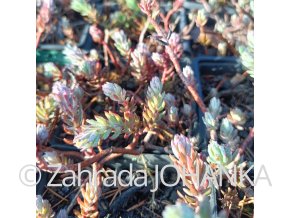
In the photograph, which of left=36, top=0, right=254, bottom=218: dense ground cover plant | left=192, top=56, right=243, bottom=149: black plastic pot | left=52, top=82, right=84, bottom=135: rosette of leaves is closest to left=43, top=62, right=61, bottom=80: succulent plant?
left=36, top=0, right=254, bottom=218: dense ground cover plant

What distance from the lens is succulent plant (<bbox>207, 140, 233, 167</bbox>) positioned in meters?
0.84

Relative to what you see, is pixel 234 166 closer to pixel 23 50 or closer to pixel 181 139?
pixel 181 139

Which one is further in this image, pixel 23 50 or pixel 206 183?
pixel 23 50

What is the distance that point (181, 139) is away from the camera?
0.78 meters

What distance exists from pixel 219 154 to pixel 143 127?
0.25m

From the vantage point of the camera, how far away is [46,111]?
1.06m

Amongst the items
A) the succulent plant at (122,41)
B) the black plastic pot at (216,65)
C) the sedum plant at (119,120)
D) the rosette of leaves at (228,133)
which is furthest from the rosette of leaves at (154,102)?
the black plastic pot at (216,65)

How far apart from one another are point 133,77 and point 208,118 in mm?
377

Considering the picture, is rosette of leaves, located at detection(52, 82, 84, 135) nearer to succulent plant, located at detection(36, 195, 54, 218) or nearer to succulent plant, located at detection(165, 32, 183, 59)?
succulent plant, located at detection(36, 195, 54, 218)

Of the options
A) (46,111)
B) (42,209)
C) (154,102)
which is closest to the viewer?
(42,209)

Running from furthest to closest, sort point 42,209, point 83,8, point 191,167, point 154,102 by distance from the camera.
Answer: point 83,8 → point 154,102 → point 42,209 → point 191,167

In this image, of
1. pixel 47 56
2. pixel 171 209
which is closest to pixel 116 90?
pixel 171 209

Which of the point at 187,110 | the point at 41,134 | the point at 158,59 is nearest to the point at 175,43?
the point at 158,59

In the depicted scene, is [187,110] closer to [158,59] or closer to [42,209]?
[158,59]
